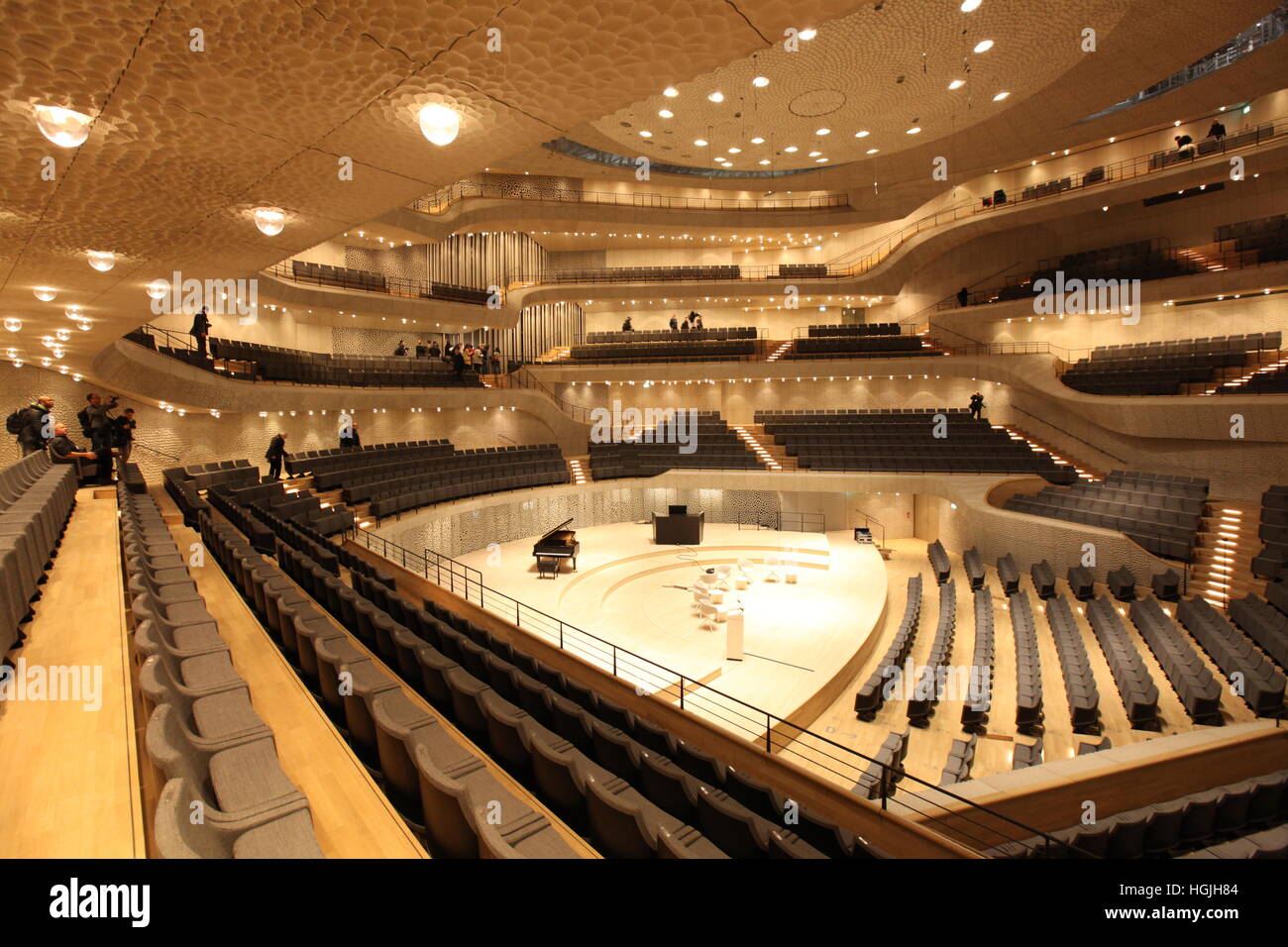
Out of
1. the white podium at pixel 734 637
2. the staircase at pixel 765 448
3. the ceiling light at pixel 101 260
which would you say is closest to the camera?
the ceiling light at pixel 101 260

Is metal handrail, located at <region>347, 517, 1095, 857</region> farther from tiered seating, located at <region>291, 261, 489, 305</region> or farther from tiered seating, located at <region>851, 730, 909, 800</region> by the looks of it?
tiered seating, located at <region>291, 261, 489, 305</region>

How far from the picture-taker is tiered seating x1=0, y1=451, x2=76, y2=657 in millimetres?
3109

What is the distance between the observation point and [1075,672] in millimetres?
6492

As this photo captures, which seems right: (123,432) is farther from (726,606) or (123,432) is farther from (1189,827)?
(1189,827)

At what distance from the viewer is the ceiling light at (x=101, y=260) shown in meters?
3.55

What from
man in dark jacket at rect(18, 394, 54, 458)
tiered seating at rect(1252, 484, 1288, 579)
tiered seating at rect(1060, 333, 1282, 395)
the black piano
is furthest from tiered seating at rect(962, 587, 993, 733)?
man in dark jacket at rect(18, 394, 54, 458)

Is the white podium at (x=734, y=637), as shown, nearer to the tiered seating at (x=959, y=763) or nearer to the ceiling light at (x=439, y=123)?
the tiered seating at (x=959, y=763)

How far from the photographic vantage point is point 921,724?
6520 mm

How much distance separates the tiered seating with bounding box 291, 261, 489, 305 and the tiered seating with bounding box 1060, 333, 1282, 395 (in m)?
16.0

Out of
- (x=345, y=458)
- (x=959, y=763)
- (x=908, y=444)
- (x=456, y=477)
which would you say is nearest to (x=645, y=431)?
(x=456, y=477)

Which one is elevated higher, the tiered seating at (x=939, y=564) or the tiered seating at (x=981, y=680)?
the tiered seating at (x=939, y=564)

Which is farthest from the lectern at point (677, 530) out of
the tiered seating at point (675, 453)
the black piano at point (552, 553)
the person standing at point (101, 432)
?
the person standing at point (101, 432)

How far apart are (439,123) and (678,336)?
18.2 m

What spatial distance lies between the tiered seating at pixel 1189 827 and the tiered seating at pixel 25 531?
588 centimetres
